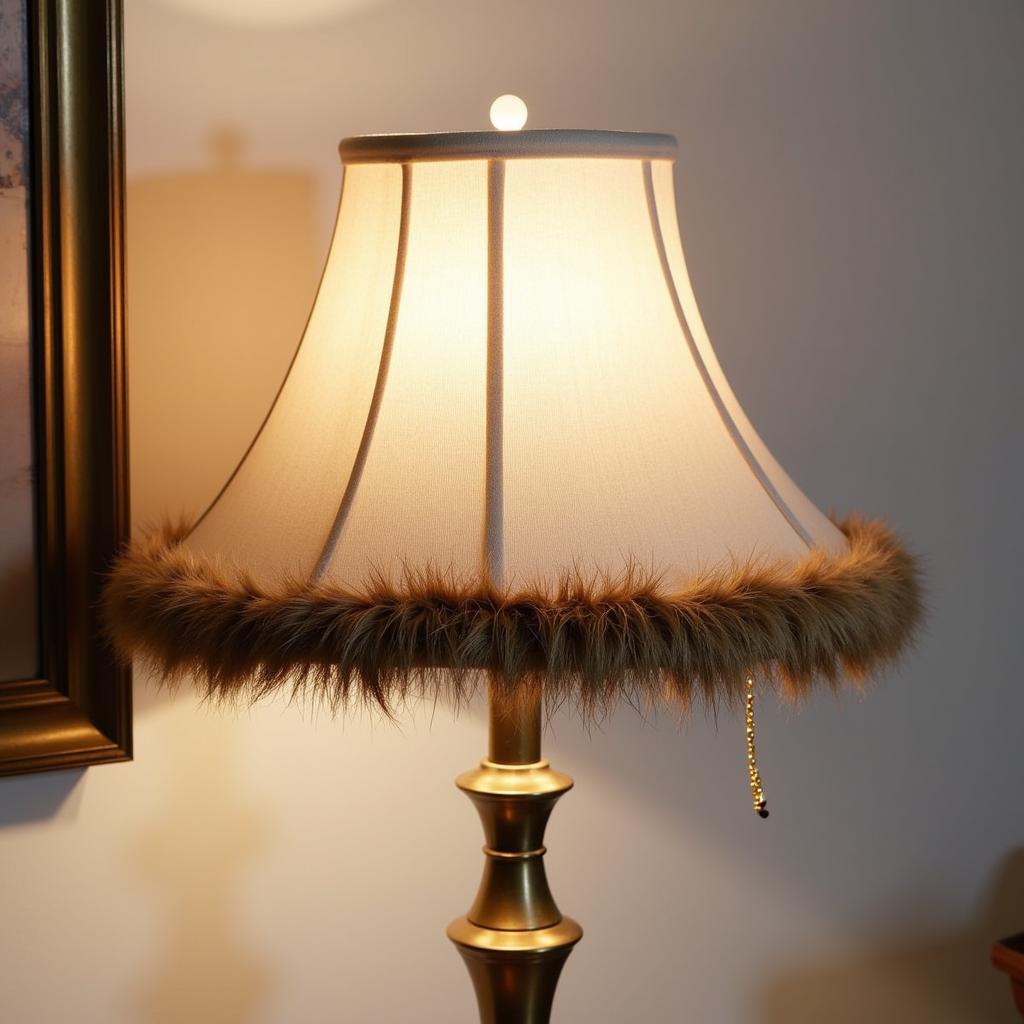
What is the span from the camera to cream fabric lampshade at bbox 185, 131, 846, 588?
83 cm

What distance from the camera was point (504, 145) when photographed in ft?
2.77

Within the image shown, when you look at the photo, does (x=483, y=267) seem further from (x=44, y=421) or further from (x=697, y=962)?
(x=697, y=962)

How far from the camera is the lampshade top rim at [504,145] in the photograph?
844 millimetres

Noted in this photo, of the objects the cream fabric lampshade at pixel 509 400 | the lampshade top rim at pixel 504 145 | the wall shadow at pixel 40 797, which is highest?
the lampshade top rim at pixel 504 145

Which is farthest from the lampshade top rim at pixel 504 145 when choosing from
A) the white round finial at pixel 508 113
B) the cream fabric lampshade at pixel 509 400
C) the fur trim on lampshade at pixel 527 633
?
the fur trim on lampshade at pixel 527 633

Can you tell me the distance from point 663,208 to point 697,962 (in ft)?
2.88

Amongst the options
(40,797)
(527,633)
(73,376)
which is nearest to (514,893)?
(527,633)

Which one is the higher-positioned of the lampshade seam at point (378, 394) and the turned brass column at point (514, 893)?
the lampshade seam at point (378, 394)

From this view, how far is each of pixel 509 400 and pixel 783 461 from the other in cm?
66

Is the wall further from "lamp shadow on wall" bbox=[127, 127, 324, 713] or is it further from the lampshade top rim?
the lampshade top rim

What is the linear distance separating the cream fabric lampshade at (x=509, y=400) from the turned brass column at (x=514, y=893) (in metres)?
0.23

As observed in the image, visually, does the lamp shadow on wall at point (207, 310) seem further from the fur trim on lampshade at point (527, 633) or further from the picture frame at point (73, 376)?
the fur trim on lampshade at point (527, 633)

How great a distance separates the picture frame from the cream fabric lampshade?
0.23m

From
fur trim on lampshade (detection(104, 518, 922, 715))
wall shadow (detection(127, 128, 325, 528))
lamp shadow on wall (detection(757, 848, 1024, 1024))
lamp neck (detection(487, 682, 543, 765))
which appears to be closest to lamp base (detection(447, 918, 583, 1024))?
lamp neck (detection(487, 682, 543, 765))
